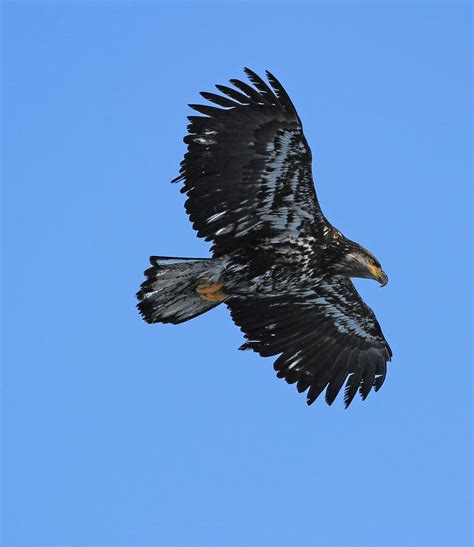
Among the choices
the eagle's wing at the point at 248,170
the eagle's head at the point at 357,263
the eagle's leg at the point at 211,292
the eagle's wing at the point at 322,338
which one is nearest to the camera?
the eagle's wing at the point at 248,170

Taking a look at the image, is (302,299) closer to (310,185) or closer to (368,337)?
(368,337)

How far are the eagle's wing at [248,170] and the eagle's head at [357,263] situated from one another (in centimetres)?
52

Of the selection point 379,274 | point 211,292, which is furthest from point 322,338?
point 211,292

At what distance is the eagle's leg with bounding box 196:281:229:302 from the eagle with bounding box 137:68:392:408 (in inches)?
0.5

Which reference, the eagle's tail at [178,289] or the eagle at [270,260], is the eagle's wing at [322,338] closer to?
the eagle at [270,260]

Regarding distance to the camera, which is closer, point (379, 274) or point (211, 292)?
point (211, 292)

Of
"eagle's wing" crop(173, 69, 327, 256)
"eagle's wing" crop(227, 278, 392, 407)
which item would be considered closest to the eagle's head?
"eagle's wing" crop(173, 69, 327, 256)

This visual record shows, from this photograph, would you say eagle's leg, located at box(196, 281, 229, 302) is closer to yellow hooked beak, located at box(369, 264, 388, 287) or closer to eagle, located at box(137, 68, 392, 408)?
eagle, located at box(137, 68, 392, 408)

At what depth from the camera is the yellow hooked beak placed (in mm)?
16312

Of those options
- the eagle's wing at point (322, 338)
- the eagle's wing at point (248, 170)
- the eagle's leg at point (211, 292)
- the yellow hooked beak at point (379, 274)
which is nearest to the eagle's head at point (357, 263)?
the yellow hooked beak at point (379, 274)

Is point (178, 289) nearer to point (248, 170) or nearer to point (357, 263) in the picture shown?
point (248, 170)

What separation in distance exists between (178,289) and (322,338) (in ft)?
8.50

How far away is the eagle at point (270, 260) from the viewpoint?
1505 centimetres

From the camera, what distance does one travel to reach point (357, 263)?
16297mm
